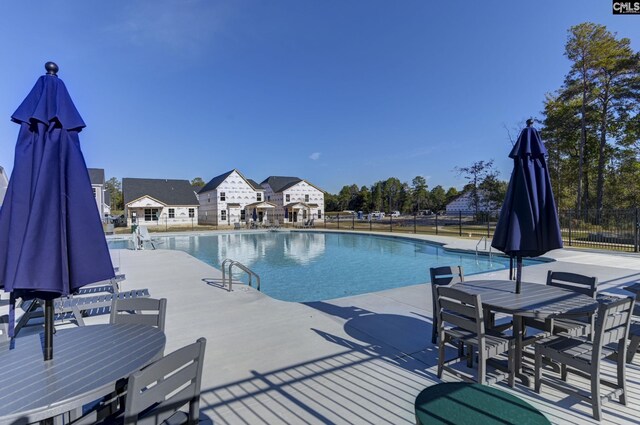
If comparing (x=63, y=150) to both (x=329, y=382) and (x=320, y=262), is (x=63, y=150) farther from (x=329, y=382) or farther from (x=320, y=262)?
(x=320, y=262)

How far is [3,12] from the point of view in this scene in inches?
336

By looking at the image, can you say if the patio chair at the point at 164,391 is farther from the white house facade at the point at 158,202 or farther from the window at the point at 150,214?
the window at the point at 150,214

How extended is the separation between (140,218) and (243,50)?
21.4 m

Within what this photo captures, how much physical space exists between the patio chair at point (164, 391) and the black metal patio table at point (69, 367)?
22cm

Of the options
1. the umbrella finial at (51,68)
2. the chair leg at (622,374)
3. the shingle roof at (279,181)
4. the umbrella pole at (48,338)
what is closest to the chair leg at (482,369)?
the chair leg at (622,374)

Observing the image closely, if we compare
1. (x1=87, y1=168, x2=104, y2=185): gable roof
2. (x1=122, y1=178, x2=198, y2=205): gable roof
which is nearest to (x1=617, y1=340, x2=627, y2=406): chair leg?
(x1=87, y1=168, x2=104, y2=185): gable roof

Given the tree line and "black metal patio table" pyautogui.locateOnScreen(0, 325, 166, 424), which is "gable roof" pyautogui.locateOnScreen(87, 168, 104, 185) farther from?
the tree line

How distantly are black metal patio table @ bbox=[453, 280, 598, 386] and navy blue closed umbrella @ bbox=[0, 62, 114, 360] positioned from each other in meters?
3.27

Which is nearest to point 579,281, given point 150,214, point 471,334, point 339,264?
point 471,334

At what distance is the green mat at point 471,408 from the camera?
1516mm

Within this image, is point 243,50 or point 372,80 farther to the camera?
point 372,80

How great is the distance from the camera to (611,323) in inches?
95.0

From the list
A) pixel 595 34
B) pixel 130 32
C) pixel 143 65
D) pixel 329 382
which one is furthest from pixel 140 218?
pixel 595 34

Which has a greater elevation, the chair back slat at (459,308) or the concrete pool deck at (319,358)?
the chair back slat at (459,308)
